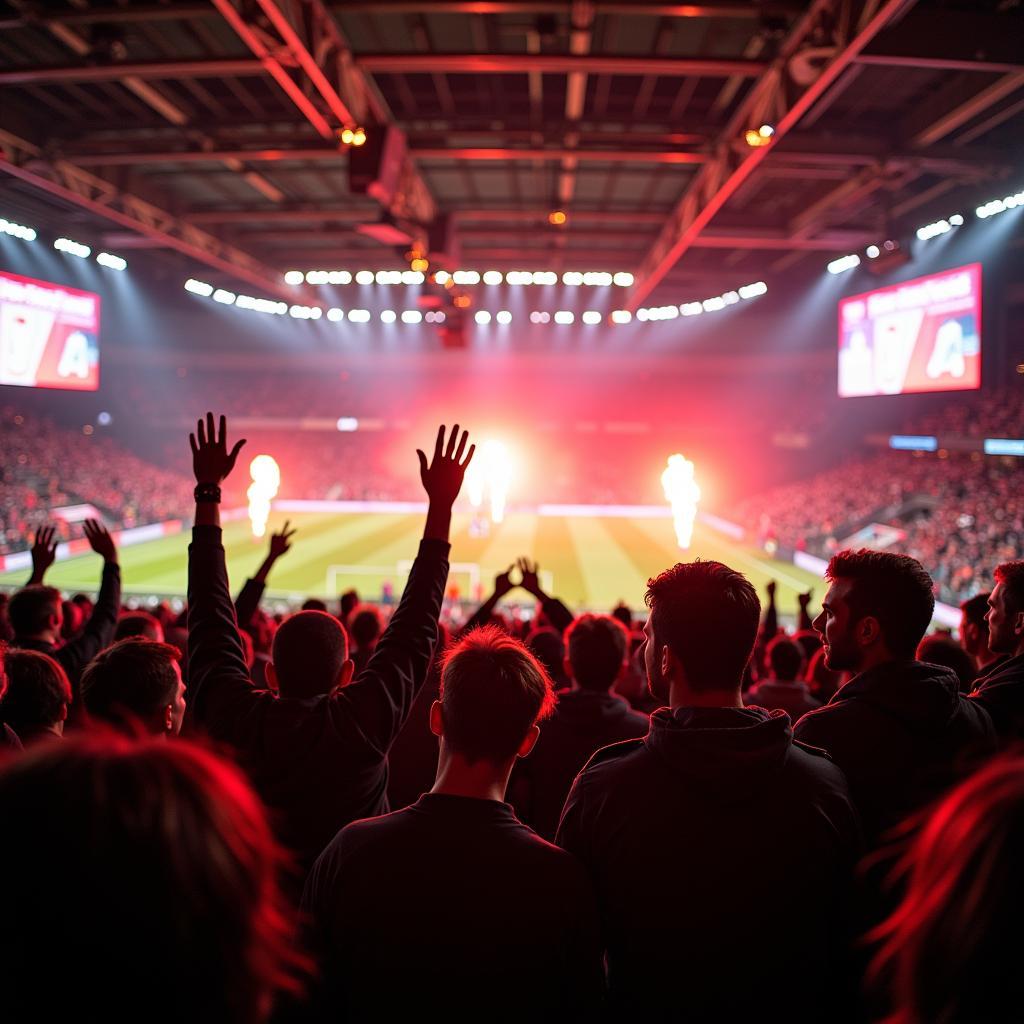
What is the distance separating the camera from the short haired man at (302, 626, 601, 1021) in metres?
1.91

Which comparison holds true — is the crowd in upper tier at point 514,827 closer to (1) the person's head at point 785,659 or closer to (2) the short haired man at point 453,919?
(2) the short haired man at point 453,919

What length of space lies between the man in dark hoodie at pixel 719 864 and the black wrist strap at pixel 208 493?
87.3 inches

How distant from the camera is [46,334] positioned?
16.9 m

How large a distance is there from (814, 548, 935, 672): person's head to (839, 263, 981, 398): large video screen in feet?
58.3

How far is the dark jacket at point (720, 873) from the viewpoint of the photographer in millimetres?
2111

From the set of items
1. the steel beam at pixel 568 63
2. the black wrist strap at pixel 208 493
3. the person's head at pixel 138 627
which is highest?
the steel beam at pixel 568 63

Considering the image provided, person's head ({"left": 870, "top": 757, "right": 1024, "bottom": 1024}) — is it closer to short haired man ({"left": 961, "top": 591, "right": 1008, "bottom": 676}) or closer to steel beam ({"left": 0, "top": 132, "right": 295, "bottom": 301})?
short haired man ({"left": 961, "top": 591, "right": 1008, "bottom": 676})

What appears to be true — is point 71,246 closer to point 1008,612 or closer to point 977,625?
point 977,625

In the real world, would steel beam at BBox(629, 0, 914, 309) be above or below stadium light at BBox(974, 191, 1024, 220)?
below

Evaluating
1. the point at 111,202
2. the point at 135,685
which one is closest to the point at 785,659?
the point at 135,685

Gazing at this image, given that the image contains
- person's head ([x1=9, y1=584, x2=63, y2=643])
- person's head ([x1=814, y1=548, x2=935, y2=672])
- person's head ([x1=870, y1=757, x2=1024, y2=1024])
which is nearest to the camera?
person's head ([x1=870, y1=757, x2=1024, y2=1024])

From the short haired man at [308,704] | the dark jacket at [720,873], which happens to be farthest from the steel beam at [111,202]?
the dark jacket at [720,873]

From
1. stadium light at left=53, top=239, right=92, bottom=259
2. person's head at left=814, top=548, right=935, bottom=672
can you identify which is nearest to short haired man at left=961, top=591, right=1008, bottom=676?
person's head at left=814, top=548, right=935, bottom=672

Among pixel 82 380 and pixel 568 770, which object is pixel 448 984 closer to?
pixel 568 770
